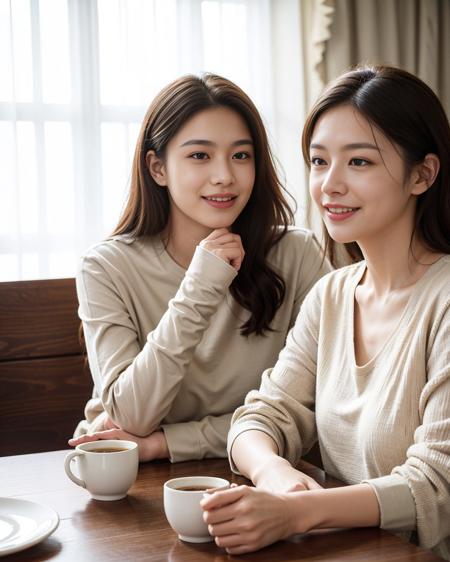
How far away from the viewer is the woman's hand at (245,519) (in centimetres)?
97

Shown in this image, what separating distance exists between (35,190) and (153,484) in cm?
218

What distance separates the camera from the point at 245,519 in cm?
97

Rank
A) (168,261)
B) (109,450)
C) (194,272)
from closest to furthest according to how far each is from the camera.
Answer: (109,450) < (194,272) < (168,261)

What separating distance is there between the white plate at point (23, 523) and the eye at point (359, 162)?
0.73m

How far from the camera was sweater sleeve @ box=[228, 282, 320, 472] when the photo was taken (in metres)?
1.41

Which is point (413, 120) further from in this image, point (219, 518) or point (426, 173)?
point (219, 518)

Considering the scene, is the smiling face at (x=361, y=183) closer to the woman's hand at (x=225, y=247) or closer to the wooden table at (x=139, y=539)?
the woman's hand at (x=225, y=247)

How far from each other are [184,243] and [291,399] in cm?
56

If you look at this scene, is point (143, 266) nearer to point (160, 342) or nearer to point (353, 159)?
point (160, 342)

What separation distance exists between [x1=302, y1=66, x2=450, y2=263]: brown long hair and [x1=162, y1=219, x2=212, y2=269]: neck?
58 centimetres

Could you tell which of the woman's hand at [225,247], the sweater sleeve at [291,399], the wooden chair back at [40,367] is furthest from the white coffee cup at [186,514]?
the wooden chair back at [40,367]

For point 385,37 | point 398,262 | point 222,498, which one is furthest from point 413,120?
point 385,37

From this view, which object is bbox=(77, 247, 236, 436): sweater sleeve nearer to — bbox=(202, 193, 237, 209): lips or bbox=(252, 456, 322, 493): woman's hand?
bbox=(202, 193, 237, 209): lips

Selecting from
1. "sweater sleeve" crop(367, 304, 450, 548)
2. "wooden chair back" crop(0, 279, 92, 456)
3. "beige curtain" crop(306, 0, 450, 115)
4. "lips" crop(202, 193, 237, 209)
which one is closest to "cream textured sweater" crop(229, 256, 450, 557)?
"sweater sleeve" crop(367, 304, 450, 548)
